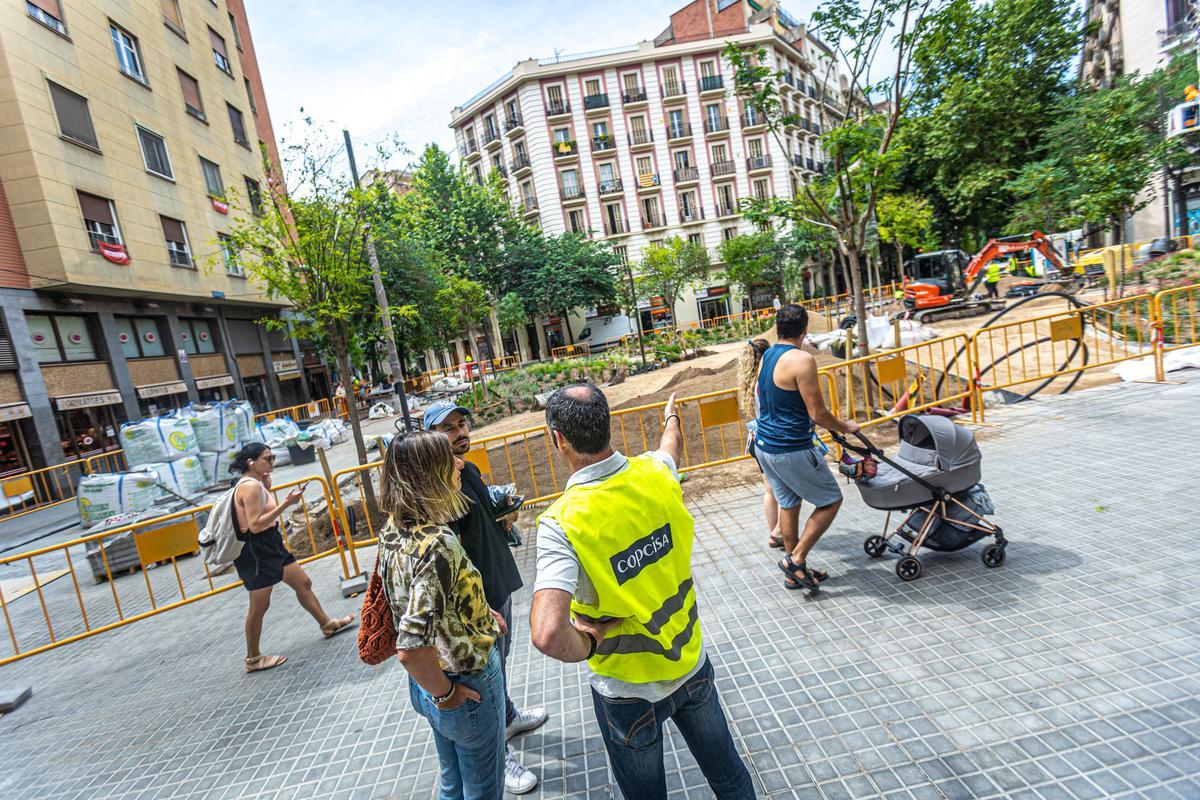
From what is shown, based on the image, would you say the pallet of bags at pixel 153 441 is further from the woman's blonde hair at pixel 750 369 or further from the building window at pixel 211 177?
the building window at pixel 211 177

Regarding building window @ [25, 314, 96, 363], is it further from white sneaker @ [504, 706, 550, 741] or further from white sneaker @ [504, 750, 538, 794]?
white sneaker @ [504, 750, 538, 794]

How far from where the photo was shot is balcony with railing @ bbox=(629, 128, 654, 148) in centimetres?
3872

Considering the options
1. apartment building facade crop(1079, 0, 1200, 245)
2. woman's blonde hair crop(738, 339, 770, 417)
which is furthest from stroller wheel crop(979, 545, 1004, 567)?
apartment building facade crop(1079, 0, 1200, 245)

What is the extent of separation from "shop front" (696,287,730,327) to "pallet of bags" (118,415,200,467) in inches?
1326

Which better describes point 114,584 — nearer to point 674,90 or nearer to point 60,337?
point 60,337

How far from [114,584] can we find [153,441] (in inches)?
221

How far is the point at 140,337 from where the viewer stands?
1691cm

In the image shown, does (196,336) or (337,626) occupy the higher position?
(196,336)

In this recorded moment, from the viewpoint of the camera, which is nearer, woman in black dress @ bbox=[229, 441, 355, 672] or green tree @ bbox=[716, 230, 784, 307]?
woman in black dress @ bbox=[229, 441, 355, 672]

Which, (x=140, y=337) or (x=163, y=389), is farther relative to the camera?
(x=163, y=389)

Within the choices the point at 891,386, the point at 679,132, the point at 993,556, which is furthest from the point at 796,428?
the point at 679,132

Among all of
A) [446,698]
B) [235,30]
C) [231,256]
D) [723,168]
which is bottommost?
[446,698]

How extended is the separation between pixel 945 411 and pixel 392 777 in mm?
4686

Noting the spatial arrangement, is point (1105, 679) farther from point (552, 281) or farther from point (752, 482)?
point (552, 281)
